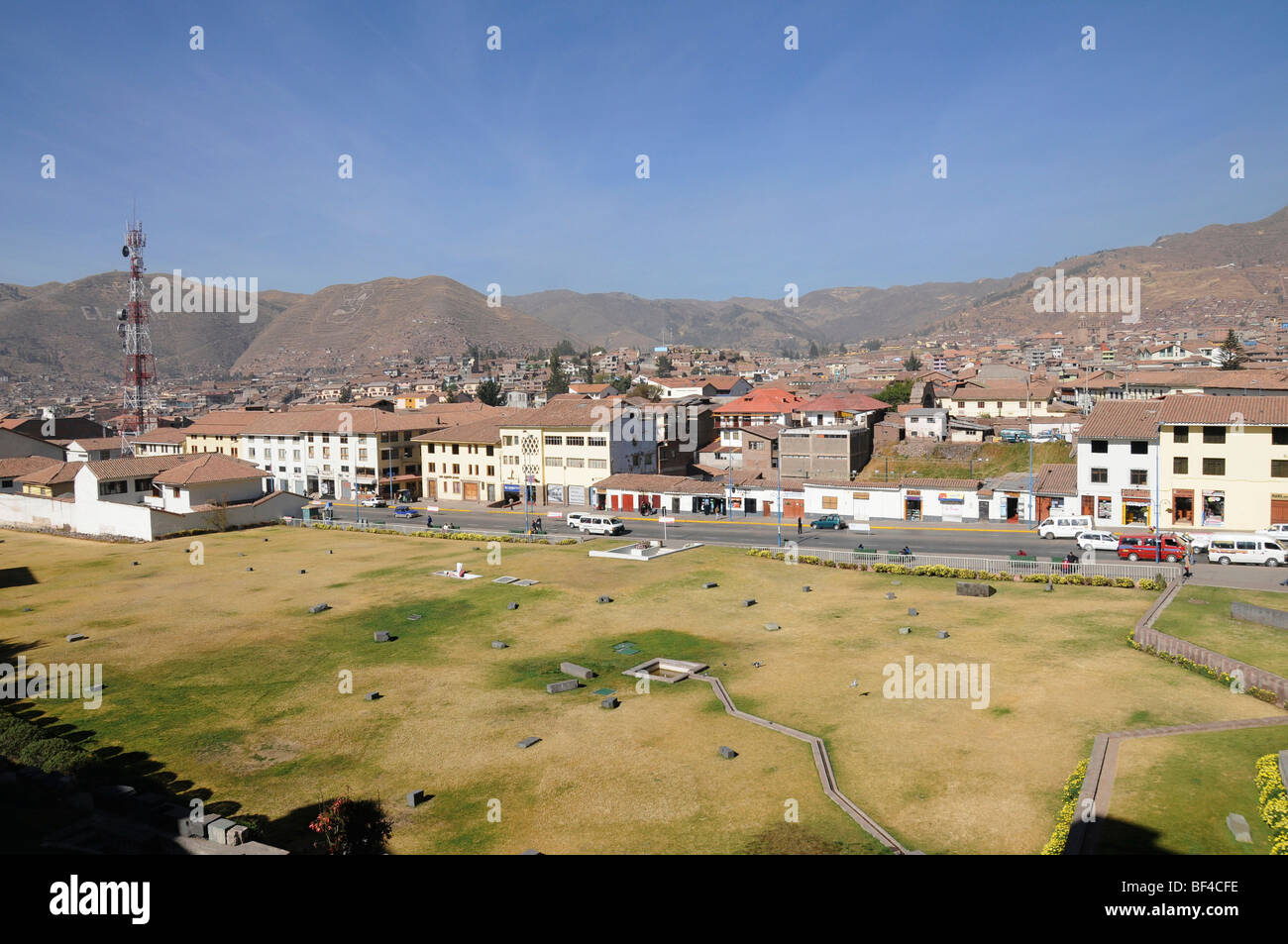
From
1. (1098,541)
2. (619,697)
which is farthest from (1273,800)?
(1098,541)

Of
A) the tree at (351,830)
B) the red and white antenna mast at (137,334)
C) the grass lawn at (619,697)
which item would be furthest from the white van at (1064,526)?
the red and white antenna mast at (137,334)

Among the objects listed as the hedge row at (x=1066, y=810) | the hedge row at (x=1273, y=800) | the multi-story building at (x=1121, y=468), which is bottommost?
the hedge row at (x=1066, y=810)

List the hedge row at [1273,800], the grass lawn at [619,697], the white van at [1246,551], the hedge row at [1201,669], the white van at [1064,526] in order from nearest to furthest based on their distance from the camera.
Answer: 1. the hedge row at [1273,800]
2. the grass lawn at [619,697]
3. the hedge row at [1201,669]
4. the white van at [1246,551]
5. the white van at [1064,526]

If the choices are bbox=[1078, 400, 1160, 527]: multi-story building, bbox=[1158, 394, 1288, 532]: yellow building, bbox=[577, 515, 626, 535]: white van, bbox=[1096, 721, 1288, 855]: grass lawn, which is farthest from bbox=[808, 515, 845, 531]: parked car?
bbox=[1096, 721, 1288, 855]: grass lawn

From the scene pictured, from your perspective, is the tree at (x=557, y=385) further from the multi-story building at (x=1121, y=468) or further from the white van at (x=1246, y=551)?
the white van at (x=1246, y=551)

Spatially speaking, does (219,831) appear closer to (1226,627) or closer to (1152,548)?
(1226,627)

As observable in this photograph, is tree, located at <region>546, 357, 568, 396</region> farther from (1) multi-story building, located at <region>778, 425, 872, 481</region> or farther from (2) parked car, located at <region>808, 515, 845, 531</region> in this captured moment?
(2) parked car, located at <region>808, 515, 845, 531</region>
